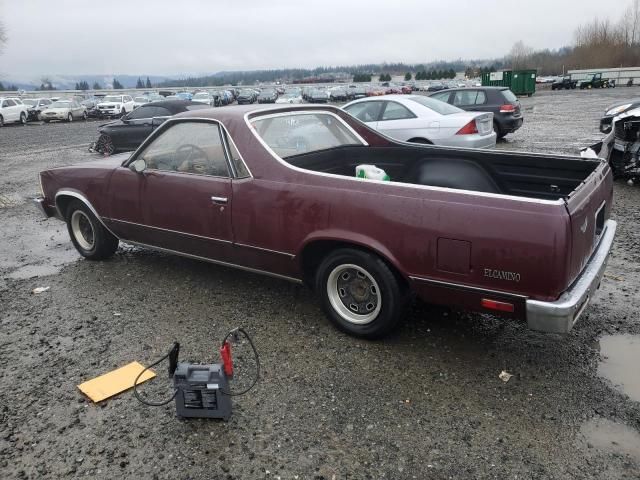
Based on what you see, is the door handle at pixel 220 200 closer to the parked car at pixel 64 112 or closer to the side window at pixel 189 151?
Result: the side window at pixel 189 151

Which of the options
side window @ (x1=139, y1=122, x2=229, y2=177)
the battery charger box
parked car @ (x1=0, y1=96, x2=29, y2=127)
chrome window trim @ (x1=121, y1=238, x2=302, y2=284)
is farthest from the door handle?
parked car @ (x1=0, y1=96, x2=29, y2=127)

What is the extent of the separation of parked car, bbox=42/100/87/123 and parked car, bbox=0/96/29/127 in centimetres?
112

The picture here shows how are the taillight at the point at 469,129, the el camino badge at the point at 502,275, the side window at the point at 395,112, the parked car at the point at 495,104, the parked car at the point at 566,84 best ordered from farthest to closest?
the parked car at the point at 566,84, the parked car at the point at 495,104, the side window at the point at 395,112, the taillight at the point at 469,129, the el camino badge at the point at 502,275

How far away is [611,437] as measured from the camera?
2818 millimetres

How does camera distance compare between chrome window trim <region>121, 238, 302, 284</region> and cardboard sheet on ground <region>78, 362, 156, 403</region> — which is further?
chrome window trim <region>121, 238, 302, 284</region>

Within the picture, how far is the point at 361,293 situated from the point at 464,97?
1153 cm

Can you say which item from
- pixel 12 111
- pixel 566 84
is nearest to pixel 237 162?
pixel 12 111

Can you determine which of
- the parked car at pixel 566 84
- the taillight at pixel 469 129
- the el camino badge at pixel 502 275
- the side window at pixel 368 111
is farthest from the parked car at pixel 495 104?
the parked car at pixel 566 84

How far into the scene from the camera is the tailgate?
3.07 meters

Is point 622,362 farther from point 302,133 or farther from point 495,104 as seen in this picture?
point 495,104

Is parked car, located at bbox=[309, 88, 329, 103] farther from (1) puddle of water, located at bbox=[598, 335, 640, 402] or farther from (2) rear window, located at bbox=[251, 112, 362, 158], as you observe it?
(1) puddle of water, located at bbox=[598, 335, 640, 402]

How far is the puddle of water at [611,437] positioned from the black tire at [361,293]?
4.32 ft

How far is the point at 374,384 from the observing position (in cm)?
336

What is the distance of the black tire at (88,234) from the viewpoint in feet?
18.5
